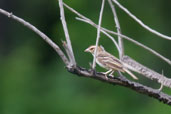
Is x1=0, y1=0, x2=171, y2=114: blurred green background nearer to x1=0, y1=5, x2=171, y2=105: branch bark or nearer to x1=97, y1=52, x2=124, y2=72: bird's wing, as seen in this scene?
x1=97, y1=52, x2=124, y2=72: bird's wing

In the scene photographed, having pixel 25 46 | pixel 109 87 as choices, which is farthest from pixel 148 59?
pixel 25 46

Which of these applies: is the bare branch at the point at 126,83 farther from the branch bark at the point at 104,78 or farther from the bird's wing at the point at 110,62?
the bird's wing at the point at 110,62

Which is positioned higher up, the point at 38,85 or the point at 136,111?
the point at 38,85

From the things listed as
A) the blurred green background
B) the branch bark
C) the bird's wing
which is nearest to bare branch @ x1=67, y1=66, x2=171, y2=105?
the branch bark

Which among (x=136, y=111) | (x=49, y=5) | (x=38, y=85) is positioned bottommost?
(x=136, y=111)

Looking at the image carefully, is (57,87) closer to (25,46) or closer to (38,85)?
(38,85)

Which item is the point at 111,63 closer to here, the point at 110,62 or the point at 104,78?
the point at 110,62
